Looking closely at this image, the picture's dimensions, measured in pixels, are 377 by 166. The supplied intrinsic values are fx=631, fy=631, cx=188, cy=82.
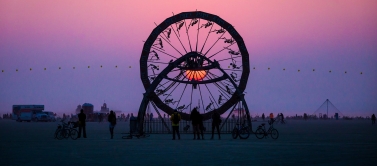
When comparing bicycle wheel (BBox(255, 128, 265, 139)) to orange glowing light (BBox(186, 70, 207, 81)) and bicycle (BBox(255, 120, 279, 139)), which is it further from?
orange glowing light (BBox(186, 70, 207, 81))

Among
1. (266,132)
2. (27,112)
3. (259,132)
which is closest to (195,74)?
(259,132)

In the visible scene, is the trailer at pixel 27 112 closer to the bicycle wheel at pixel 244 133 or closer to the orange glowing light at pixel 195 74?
the orange glowing light at pixel 195 74

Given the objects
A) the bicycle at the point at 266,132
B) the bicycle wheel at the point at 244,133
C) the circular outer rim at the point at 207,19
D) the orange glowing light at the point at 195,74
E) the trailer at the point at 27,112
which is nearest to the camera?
the bicycle at the point at 266,132

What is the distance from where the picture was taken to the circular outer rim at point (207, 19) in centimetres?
4206

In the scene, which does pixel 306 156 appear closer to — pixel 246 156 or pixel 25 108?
pixel 246 156

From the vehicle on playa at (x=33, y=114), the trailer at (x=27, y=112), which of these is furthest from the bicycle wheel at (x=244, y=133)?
the trailer at (x=27, y=112)

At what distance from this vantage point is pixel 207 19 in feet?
138

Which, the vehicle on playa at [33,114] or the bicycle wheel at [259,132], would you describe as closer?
the bicycle wheel at [259,132]

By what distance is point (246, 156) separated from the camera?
21.1 metres

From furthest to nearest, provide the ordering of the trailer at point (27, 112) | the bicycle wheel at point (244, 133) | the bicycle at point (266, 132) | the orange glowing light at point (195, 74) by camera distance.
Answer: the trailer at point (27, 112), the orange glowing light at point (195, 74), the bicycle wheel at point (244, 133), the bicycle at point (266, 132)

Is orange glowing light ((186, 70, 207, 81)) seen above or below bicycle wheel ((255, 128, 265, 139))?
above

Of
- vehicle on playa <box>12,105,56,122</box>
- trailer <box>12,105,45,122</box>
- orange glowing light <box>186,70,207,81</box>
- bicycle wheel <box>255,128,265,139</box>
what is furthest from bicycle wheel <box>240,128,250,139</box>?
trailer <box>12,105,45,122</box>

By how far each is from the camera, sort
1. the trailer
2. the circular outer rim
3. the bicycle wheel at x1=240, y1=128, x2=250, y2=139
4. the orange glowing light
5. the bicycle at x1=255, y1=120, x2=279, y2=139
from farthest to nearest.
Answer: the trailer → the circular outer rim → the orange glowing light → the bicycle wheel at x1=240, y1=128, x2=250, y2=139 → the bicycle at x1=255, y1=120, x2=279, y2=139

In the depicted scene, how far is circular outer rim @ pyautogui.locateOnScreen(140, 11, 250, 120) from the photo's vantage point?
42062 millimetres
